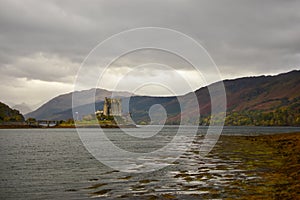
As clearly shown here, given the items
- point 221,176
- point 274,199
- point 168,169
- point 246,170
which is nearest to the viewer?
point 274,199

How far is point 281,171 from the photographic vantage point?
1261 inches

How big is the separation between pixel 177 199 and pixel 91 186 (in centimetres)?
854

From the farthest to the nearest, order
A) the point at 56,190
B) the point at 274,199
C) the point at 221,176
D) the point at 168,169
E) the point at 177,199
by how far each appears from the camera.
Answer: the point at 168,169
the point at 221,176
the point at 56,190
the point at 177,199
the point at 274,199

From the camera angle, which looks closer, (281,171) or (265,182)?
(265,182)

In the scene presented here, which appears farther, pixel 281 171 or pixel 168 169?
pixel 168 169

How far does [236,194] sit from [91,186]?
11849mm

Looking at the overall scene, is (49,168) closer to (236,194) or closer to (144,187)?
(144,187)

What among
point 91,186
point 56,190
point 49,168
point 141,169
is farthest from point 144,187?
point 49,168

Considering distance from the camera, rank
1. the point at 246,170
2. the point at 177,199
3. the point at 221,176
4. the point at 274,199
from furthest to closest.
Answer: the point at 246,170 < the point at 221,176 < the point at 177,199 < the point at 274,199

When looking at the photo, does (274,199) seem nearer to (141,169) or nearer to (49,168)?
(141,169)

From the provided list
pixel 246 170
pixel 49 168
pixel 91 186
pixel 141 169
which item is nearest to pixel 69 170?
pixel 49 168

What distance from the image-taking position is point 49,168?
38.7m

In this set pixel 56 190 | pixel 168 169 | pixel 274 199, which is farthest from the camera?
pixel 168 169

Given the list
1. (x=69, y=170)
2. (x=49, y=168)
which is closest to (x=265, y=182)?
(x=69, y=170)
